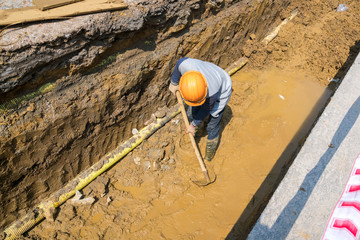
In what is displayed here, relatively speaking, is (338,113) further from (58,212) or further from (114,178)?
(58,212)

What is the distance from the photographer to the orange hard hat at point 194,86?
101 inches

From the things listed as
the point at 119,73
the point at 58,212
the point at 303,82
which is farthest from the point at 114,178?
the point at 303,82

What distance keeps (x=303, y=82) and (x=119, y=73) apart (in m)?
3.88

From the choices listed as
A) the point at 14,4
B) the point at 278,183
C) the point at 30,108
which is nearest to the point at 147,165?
the point at 30,108

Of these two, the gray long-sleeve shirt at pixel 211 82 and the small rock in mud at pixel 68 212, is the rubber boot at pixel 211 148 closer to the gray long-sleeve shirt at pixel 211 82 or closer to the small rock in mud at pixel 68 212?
the gray long-sleeve shirt at pixel 211 82

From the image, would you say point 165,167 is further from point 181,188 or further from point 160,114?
point 160,114

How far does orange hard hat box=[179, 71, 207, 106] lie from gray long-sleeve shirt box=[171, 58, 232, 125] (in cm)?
16

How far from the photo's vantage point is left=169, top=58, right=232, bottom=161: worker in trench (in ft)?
8.55

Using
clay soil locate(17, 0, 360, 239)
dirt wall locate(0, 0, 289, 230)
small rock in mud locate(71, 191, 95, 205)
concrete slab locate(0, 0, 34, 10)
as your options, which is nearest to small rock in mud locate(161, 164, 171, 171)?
clay soil locate(17, 0, 360, 239)

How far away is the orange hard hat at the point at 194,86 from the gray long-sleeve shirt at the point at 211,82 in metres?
0.16

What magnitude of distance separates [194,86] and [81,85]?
1.35 meters

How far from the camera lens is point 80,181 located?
308 cm

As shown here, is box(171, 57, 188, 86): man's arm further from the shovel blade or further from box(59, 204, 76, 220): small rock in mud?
box(59, 204, 76, 220): small rock in mud

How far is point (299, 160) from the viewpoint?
2.77 meters
